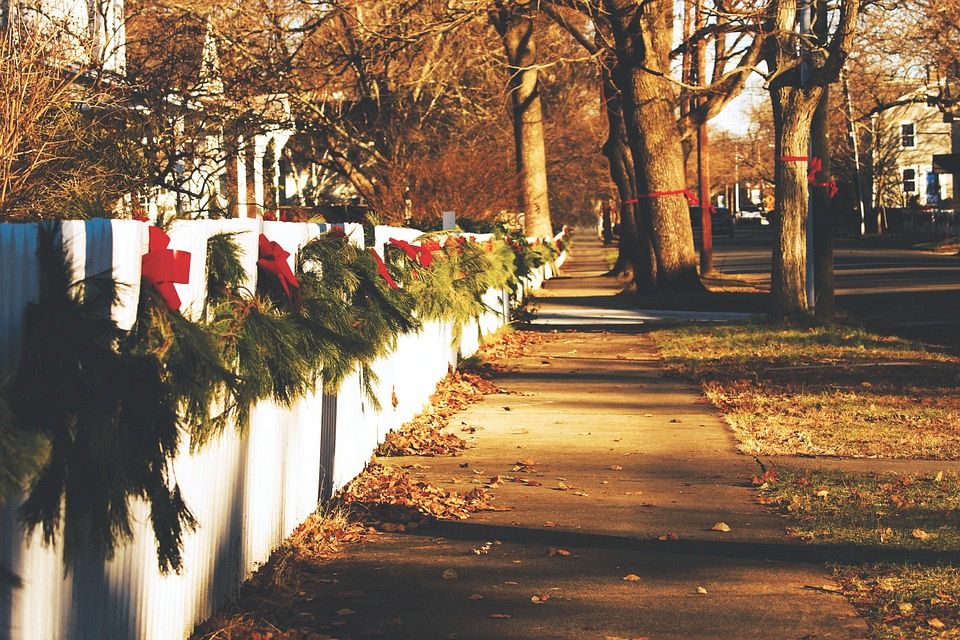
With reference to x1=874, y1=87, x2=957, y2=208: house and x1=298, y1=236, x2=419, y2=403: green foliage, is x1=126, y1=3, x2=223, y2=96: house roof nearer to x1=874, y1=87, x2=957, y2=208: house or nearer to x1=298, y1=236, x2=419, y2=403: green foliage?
x1=298, y1=236, x2=419, y2=403: green foliage

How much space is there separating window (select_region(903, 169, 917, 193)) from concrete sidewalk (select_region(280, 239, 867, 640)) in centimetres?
8830

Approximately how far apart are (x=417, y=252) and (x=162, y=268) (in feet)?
20.1

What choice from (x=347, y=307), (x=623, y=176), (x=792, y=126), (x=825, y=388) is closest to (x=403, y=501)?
(x=347, y=307)

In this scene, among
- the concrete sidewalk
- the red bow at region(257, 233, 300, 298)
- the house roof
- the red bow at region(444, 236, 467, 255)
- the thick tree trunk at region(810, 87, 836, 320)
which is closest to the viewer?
the concrete sidewalk

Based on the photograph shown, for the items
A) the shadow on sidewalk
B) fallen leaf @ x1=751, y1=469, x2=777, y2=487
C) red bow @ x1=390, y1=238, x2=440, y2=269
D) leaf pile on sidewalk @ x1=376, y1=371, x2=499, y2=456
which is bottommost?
the shadow on sidewalk

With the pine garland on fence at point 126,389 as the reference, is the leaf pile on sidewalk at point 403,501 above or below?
below

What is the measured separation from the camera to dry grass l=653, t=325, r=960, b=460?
9.88 metres

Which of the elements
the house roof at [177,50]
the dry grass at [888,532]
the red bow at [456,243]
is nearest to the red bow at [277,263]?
the dry grass at [888,532]

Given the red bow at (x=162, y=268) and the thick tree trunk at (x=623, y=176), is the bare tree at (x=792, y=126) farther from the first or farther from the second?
the red bow at (x=162, y=268)

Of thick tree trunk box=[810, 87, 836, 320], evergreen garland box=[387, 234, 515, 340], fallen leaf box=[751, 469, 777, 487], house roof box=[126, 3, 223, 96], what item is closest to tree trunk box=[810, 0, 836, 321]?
thick tree trunk box=[810, 87, 836, 320]

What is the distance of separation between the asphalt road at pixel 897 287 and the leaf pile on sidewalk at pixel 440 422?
20.7 feet

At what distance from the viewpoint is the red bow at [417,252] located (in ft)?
33.0

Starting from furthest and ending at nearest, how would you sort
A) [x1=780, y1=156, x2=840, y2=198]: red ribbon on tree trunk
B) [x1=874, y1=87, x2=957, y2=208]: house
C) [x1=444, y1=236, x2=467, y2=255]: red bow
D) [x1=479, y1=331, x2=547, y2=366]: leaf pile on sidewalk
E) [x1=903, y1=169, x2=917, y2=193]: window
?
1. [x1=903, y1=169, x2=917, y2=193]: window
2. [x1=874, y1=87, x2=957, y2=208]: house
3. [x1=780, y1=156, x2=840, y2=198]: red ribbon on tree trunk
4. [x1=479, y1=331, x2=547, y2=366]: leaf pile on sidewalk
5. [x1=444, y1=236, x2=467, y2=255]: red bow

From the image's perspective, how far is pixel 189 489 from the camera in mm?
4754
